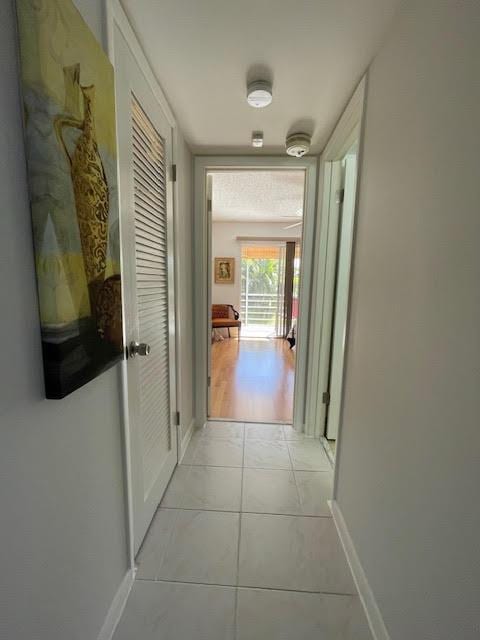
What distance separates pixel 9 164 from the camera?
0.54m

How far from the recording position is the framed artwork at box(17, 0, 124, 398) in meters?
0.58

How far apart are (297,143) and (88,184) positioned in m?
1.50

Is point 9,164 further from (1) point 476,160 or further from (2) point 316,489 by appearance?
(2) point 316,489

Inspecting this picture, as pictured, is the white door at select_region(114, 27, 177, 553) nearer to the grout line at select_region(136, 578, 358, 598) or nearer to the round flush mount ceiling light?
the grout line at select_region(136, 578, 358, 598)

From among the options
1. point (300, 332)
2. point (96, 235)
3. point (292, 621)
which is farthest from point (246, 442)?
point (96, 235)

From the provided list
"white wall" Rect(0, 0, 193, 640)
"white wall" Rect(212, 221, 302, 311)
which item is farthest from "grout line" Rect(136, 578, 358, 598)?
"white wall" Rect(212, 221, 302, 311)

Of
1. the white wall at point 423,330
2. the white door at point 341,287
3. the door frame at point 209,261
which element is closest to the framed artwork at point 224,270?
the door frame at point 209,261

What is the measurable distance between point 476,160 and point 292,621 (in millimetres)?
1591

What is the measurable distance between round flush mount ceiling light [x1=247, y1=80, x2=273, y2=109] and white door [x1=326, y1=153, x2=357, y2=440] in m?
0.82

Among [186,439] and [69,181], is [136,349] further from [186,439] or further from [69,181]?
[186,439]

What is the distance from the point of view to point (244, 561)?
126cm

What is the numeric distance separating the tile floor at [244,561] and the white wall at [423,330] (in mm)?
242

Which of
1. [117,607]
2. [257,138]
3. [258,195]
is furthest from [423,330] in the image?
[258,195]

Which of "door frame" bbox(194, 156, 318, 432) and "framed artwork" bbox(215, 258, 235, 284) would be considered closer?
"door frame" bbox(194, 156, 318, 432)
